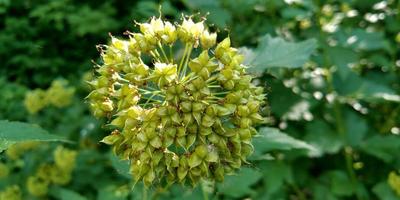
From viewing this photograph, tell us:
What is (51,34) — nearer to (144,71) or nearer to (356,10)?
(356,10)

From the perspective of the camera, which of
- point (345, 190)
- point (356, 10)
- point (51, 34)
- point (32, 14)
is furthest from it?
point (51, 34)

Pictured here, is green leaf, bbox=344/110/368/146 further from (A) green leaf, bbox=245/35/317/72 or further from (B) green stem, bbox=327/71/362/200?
(A) green leaf, bbox=245/35/317/72

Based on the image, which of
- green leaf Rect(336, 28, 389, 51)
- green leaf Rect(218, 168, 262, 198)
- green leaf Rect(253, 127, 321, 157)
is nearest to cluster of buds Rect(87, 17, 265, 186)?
green leaf Rect(253, 127, 321, 157)

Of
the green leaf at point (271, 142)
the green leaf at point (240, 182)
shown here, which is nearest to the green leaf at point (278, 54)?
the green leaf at point (271, 142)

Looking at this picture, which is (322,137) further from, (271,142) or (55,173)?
(55,173)

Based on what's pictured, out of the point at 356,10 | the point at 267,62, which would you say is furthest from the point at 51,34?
the point at 267,62
